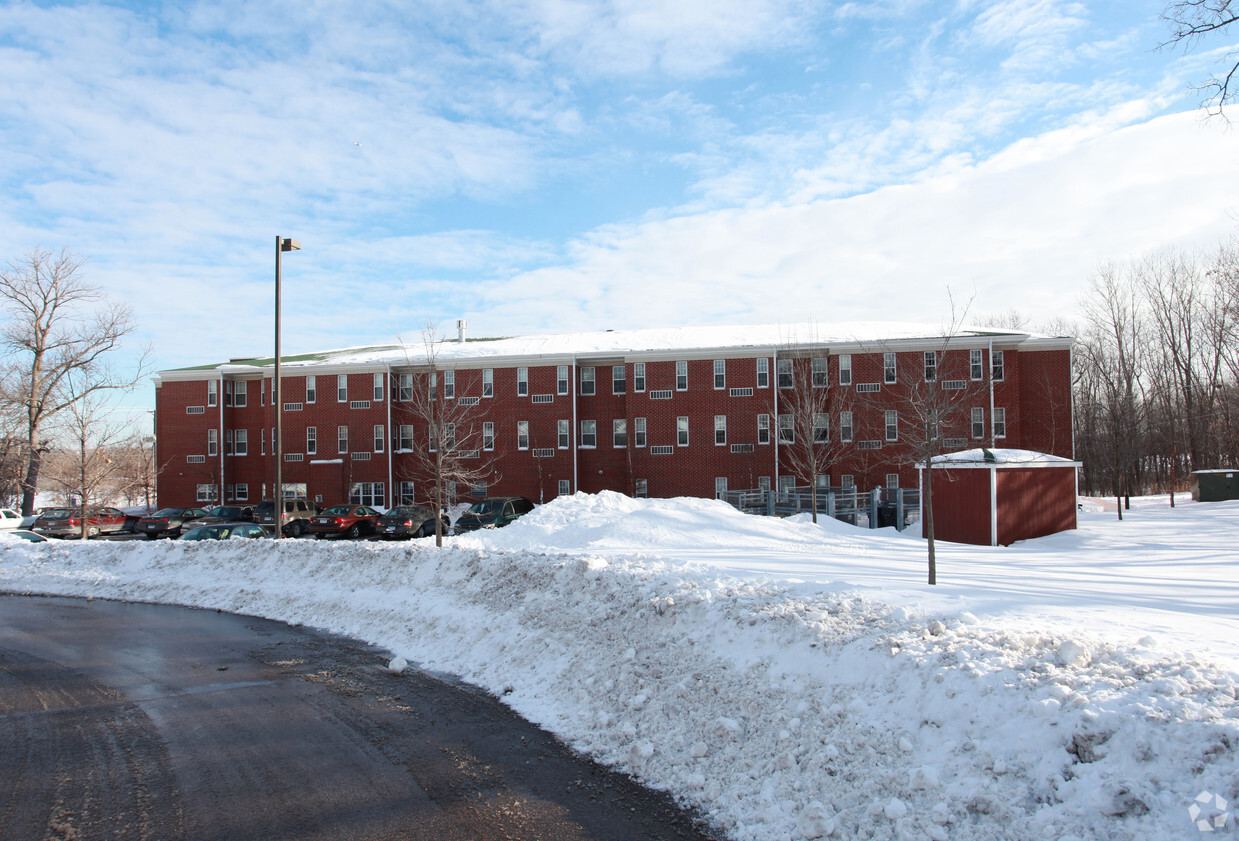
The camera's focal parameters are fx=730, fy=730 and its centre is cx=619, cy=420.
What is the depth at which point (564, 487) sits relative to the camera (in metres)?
41.2

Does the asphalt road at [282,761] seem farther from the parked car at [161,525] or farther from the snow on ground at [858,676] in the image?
the parked car at [161,525]

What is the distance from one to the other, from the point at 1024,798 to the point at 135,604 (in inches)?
708

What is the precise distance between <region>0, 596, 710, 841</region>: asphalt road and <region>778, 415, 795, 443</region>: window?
102 ft

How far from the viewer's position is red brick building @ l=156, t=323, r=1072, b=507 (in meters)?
38.0

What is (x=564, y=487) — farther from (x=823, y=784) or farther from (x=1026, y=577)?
(x=823, y=784)

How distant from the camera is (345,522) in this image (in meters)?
32.3

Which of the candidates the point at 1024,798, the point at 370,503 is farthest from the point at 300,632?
the point at 370,503

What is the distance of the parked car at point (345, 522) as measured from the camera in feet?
105

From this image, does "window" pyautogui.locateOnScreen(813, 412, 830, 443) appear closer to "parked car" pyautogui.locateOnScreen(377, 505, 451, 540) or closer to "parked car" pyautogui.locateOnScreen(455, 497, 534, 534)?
"parked car" pyautogui.locateOnScreen(455, 497, 534, 534)

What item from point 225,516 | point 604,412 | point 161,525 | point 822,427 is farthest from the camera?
point 604,412

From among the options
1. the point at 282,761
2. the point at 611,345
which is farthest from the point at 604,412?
the point at 282,761

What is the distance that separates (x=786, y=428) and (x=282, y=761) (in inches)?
1379

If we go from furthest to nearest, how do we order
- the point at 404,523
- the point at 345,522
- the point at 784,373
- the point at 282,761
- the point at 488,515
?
the point at 784,373 < the point at 345,522 < the point at 404,523 < the point at 488,515 < the point at 282,761

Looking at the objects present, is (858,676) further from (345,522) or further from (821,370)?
(821,370)
